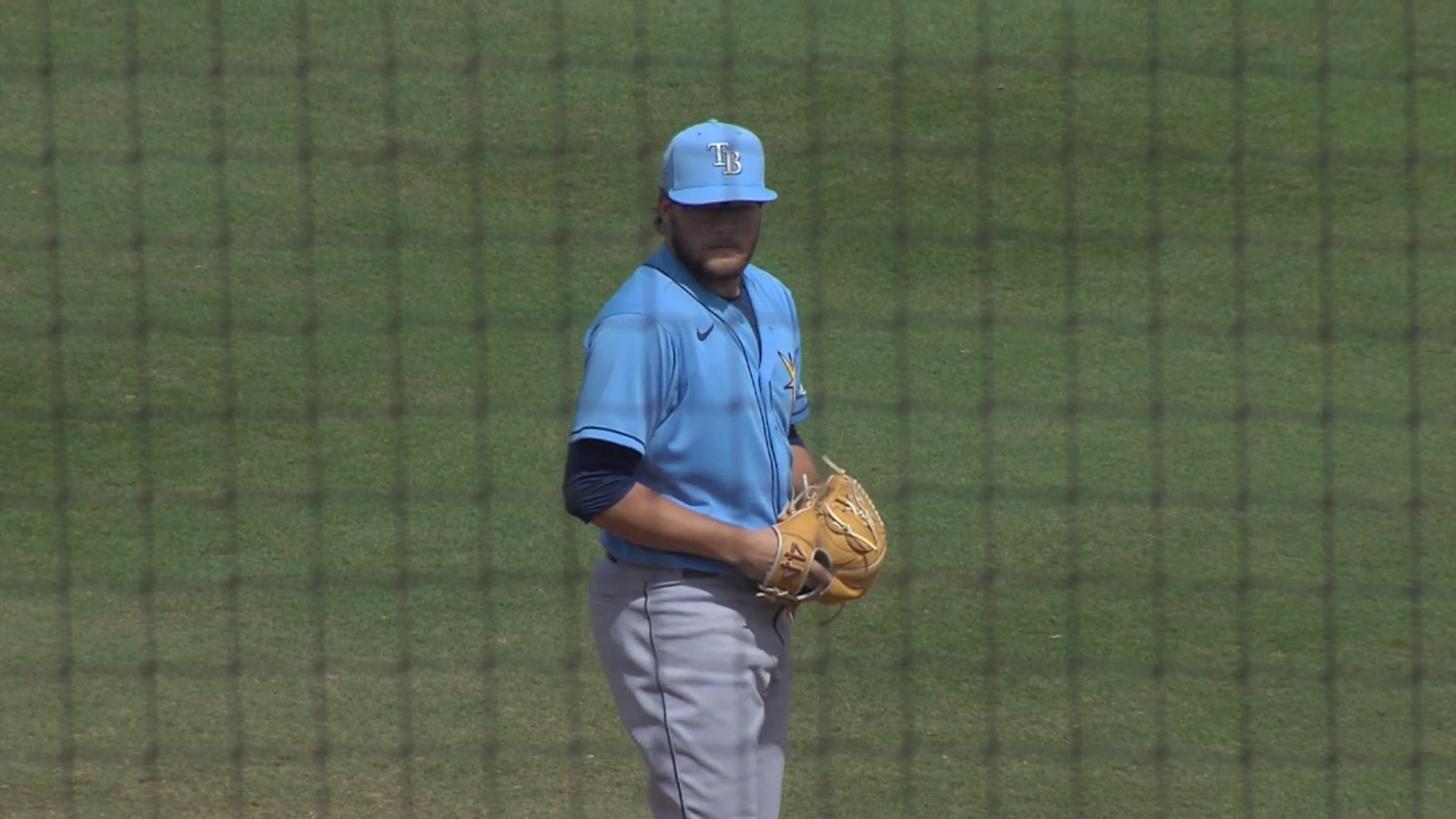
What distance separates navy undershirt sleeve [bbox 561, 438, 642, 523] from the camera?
11.6 feet

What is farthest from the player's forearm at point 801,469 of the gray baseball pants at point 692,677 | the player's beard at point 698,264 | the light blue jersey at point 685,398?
the player's beard at point 698,264

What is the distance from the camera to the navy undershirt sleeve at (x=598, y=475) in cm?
353

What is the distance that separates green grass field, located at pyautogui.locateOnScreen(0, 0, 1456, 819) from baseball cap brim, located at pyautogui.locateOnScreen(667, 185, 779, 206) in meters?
1.69

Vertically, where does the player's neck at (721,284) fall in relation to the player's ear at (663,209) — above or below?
below

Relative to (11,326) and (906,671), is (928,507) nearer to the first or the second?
(906,671)

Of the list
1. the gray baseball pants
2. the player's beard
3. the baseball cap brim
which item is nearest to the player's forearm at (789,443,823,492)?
the gray baseball pants

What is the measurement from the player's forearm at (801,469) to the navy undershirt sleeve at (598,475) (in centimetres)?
50

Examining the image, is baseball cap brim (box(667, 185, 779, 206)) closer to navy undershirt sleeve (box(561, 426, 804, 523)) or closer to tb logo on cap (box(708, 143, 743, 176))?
tb logo on cap (box(708, 143, 743, 176))

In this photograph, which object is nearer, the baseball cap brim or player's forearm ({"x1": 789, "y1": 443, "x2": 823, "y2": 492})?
the baseball cap brim

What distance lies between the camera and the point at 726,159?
3.65 m

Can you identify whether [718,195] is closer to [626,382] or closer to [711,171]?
[711,171]

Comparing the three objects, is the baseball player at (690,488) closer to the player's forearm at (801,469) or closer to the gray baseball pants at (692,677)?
the gray baseball pants at (692,677)

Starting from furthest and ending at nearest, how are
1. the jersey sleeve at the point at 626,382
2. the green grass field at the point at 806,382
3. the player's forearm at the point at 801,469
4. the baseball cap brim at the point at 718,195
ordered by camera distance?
1. the green grass field at the point at 806,382
2. the player's forearm at the point at 801,469
3. the baseball cap brim at the point at 718,195
4. the jersey sleeve at the point at 626,382

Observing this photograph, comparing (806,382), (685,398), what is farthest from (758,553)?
(806,382)
